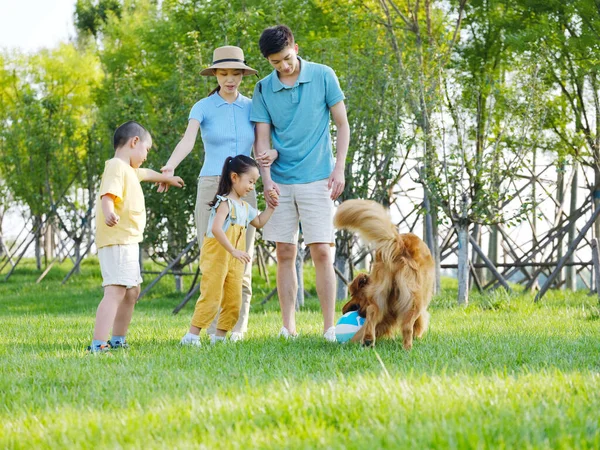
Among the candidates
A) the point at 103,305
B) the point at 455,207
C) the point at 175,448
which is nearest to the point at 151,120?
the point at 455,207

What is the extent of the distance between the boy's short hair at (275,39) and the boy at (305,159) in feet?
0.72

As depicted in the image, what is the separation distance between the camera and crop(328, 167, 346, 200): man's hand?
5992 millimetres

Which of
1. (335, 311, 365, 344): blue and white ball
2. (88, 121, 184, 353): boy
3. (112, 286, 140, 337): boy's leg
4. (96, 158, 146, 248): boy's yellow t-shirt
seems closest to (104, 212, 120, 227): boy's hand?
(88, 121, 184, 353): boy

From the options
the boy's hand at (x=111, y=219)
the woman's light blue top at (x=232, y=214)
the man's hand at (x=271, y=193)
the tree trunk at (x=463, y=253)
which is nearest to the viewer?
the boy's hand at (x=111, y=219)

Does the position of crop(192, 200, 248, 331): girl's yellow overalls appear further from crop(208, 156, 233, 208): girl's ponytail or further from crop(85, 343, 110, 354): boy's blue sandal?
crop(85, 343, 110, 354): boy's blue sandal

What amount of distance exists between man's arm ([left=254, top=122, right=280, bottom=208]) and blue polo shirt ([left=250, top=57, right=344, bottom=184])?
0.11m

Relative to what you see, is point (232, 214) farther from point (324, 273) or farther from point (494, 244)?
point (494, 244)

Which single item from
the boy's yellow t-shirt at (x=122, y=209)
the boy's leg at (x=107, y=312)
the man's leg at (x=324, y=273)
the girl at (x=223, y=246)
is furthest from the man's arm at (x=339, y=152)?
the boy's leg at (x=107, y=312)

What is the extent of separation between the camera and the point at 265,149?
6195 mm

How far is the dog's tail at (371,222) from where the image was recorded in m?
5.25

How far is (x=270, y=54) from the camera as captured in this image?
5.81 m

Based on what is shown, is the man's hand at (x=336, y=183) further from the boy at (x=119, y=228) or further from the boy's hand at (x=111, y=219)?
the boy's hand at (x=111, y=219)

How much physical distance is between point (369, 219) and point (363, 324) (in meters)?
0.80

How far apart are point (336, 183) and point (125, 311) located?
190cm
